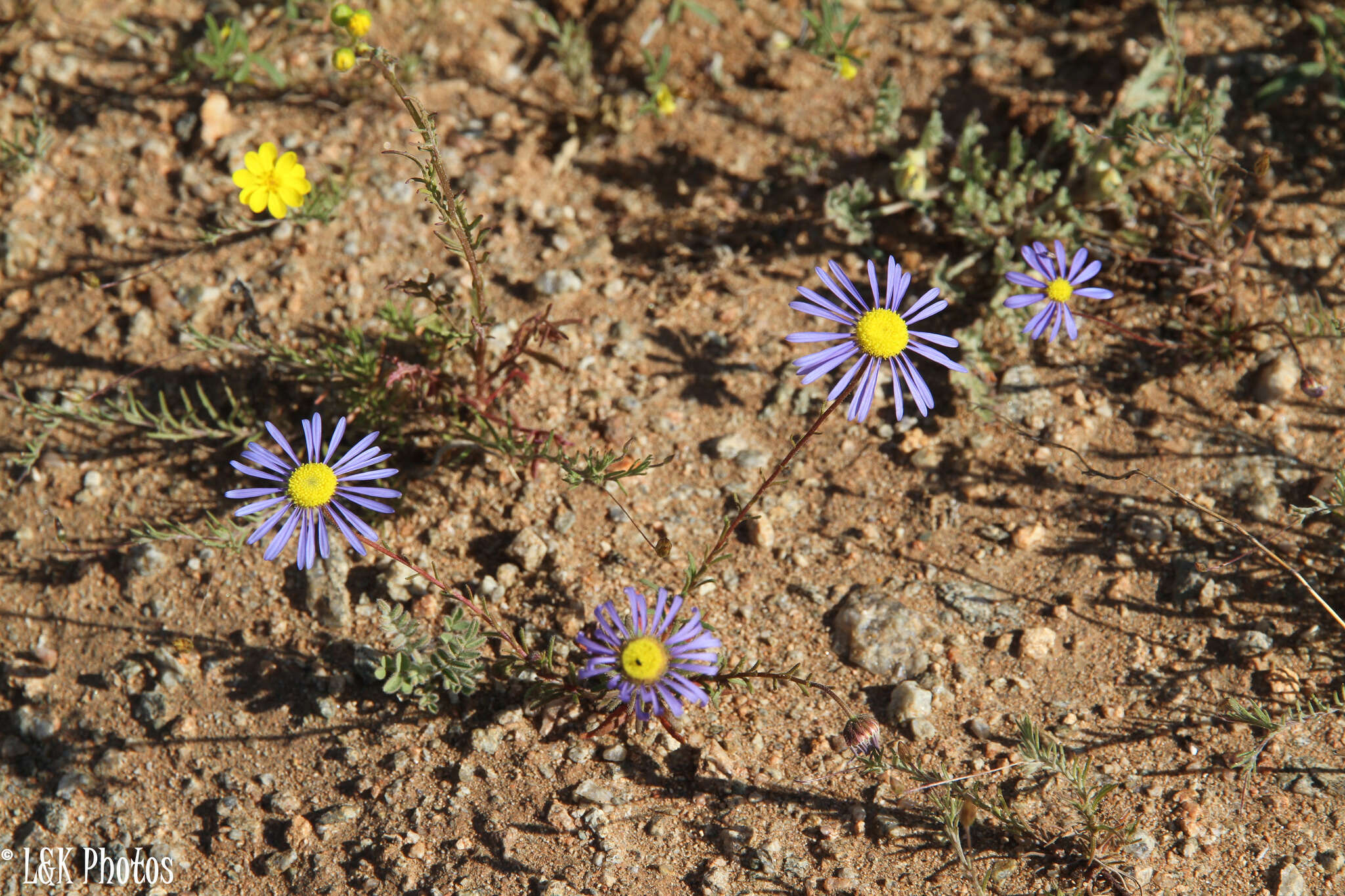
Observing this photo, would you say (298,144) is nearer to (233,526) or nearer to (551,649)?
(233,526)

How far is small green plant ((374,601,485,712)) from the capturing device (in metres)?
3.48

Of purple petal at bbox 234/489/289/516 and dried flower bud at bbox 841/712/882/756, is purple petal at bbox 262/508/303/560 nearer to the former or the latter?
purple petal at bbox 234/489/289/516

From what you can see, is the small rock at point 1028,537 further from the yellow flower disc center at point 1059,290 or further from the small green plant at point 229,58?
the small green plant at point 229,58

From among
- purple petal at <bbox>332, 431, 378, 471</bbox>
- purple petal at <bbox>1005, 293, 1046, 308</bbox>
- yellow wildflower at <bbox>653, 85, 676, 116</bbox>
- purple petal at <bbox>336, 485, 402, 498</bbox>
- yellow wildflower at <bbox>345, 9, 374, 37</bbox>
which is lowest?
purple petal at <bbox>336, 485, 402, 498</bbox>

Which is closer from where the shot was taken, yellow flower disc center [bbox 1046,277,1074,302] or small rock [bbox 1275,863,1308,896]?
small rock [bbox 1275,863,1308,896]

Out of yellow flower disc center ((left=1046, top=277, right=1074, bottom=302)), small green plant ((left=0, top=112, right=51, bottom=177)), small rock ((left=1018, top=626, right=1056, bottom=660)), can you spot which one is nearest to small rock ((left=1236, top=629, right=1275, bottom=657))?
small rock ((left=1018, top=626, right=1056, bottom=660))

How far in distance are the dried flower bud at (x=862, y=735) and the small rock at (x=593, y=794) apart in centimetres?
94

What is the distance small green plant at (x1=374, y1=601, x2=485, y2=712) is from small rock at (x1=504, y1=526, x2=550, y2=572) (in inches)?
14.4

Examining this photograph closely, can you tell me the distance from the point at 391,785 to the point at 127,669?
130cm

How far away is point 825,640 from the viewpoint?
12.6 ft

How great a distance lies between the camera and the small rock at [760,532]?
13.2 feet

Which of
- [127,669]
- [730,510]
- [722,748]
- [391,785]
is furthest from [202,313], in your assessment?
[722,748]

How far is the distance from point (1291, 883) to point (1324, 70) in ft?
12.6

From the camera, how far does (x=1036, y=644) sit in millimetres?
3787
